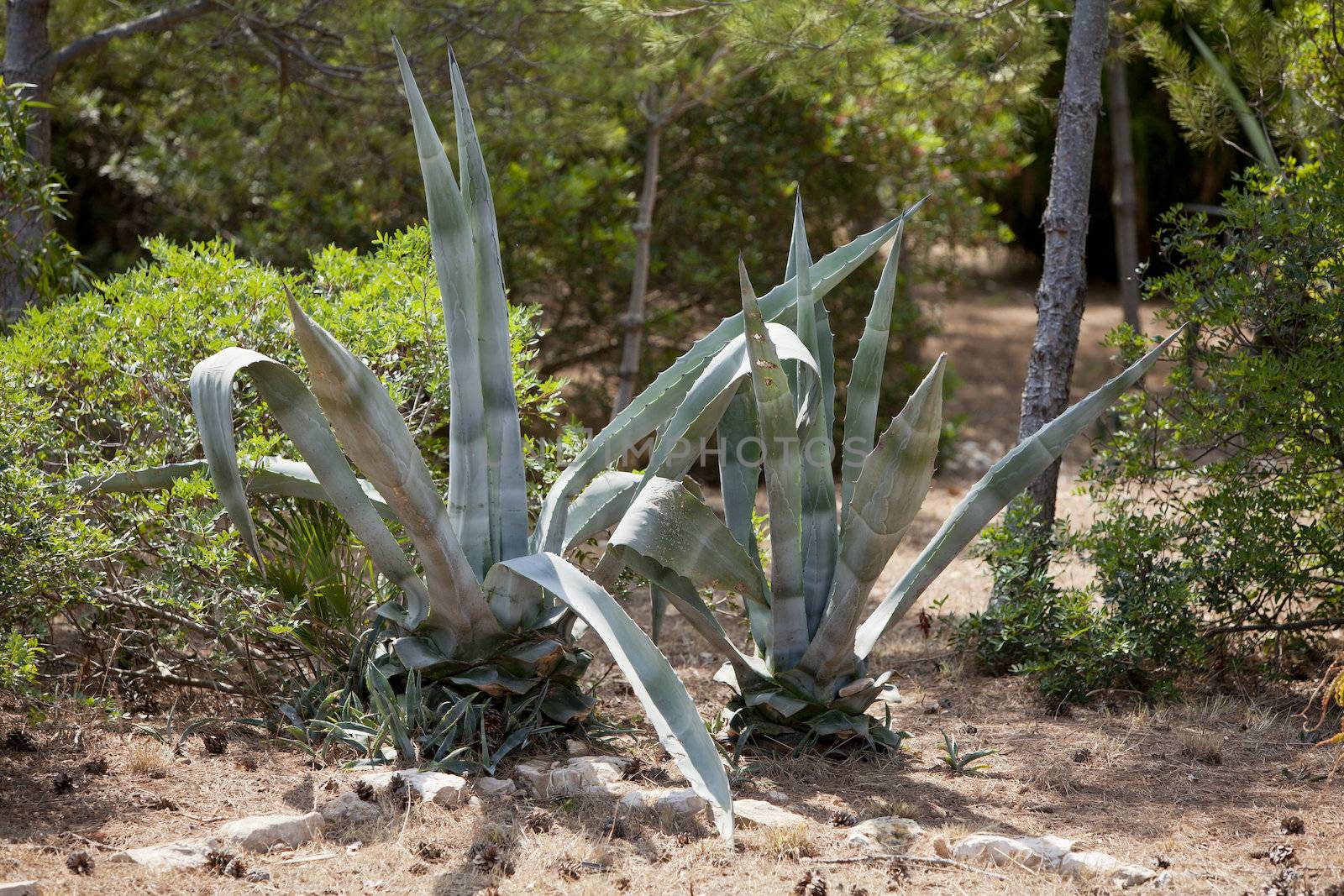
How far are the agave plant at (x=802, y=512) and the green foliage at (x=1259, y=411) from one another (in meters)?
0.72

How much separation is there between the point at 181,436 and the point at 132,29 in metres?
2.54

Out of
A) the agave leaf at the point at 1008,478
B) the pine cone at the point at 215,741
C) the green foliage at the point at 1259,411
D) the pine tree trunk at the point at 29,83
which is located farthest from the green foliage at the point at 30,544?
the green foliage at the point at 1259,411

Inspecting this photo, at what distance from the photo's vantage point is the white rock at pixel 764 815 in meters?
2.71

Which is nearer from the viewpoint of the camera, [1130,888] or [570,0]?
[1130,888]

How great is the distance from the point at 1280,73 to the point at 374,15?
3917 millimetres

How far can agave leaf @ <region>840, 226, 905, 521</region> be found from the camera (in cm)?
333

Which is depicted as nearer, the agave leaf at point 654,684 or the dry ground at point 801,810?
the agave leaf at point 654,684

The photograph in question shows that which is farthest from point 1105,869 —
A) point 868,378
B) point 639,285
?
point 639,285

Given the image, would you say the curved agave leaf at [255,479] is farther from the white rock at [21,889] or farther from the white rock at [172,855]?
the white rock at [21,889]

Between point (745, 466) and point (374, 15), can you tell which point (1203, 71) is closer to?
point (745, 466)

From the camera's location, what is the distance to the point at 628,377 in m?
6.41

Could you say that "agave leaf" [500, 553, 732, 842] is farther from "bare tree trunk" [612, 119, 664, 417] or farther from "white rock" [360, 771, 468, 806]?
"bare tree trunk" [612, 119, 664, 417]

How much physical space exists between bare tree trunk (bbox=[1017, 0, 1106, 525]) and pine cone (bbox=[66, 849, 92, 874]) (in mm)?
3215

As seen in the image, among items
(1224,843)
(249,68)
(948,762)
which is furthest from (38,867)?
(249,68)
